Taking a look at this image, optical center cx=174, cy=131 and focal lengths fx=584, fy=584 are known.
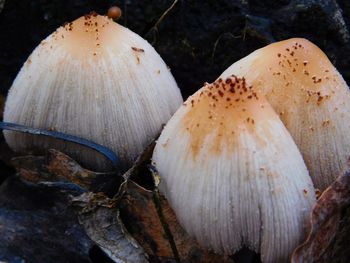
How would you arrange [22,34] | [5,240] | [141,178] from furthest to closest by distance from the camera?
[22,34] → [141,178] → [5,240]

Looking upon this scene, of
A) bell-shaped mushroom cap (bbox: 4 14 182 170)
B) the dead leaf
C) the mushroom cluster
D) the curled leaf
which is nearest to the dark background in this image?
bell-shaped mushroom cap (bbox: 4 14 182 170)

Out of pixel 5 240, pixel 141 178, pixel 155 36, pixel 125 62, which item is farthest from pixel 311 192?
pixel 155 36

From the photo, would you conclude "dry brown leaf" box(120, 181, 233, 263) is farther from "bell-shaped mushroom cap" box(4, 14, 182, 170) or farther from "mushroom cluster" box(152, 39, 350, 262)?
"bell-shaped mushroom cap" box(4, 14, 182, 170)

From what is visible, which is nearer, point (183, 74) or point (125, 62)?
point (125, 62)

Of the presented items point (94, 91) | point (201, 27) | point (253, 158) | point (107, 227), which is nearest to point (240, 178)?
point (253, 158)

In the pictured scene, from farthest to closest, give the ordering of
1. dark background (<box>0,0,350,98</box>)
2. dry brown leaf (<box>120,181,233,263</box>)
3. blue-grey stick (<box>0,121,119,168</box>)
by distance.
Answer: dark background (<box>0,0,350,98</box>), blue-grey stick (<box>0,121,119,168</box>), dry brown leaf (<box>120,181,233,263</box>)

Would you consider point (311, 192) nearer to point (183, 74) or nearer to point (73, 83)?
point (73, 83)
